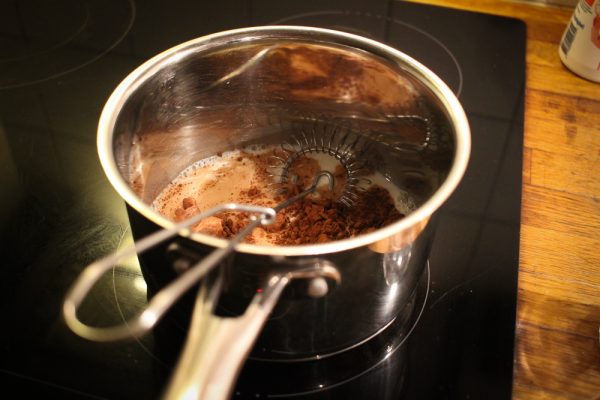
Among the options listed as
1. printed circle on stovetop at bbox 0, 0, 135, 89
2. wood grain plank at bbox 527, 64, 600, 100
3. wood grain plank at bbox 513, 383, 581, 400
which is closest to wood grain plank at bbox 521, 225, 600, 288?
wood grain plank at bbox 513, 383, 581, 400

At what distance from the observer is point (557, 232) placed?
596mm

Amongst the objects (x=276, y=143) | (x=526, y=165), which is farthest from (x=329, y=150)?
(x=526, y=165)

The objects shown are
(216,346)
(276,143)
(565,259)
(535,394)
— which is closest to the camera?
(216,346)

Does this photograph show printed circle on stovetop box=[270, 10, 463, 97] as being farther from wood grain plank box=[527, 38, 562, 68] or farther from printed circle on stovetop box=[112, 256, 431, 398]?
printed circle on stovetop box=[112, 256, 431, 398]

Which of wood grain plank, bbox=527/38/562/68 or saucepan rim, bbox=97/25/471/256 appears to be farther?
wood grain plank, bbox=527/38/562/68

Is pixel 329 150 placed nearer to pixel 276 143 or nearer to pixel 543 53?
pixel 276 143

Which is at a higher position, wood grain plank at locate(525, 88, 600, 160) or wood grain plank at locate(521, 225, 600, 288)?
wood grain plank at locate(525, 88, 600, 160)

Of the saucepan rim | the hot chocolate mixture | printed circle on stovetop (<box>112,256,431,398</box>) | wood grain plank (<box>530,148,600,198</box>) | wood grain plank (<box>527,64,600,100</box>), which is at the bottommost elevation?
printed circle on stovetop (<box>112,256,431,398</box>)

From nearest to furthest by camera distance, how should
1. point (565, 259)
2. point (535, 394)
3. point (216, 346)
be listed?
point (216, 346), point (535, 394), point (565, 259)

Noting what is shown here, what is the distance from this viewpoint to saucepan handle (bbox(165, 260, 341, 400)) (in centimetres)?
30

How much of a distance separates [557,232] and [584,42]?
289mm

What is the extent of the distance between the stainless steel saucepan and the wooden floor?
0.41ft

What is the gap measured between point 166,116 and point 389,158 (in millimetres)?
241

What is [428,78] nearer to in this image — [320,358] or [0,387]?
[320,358]
